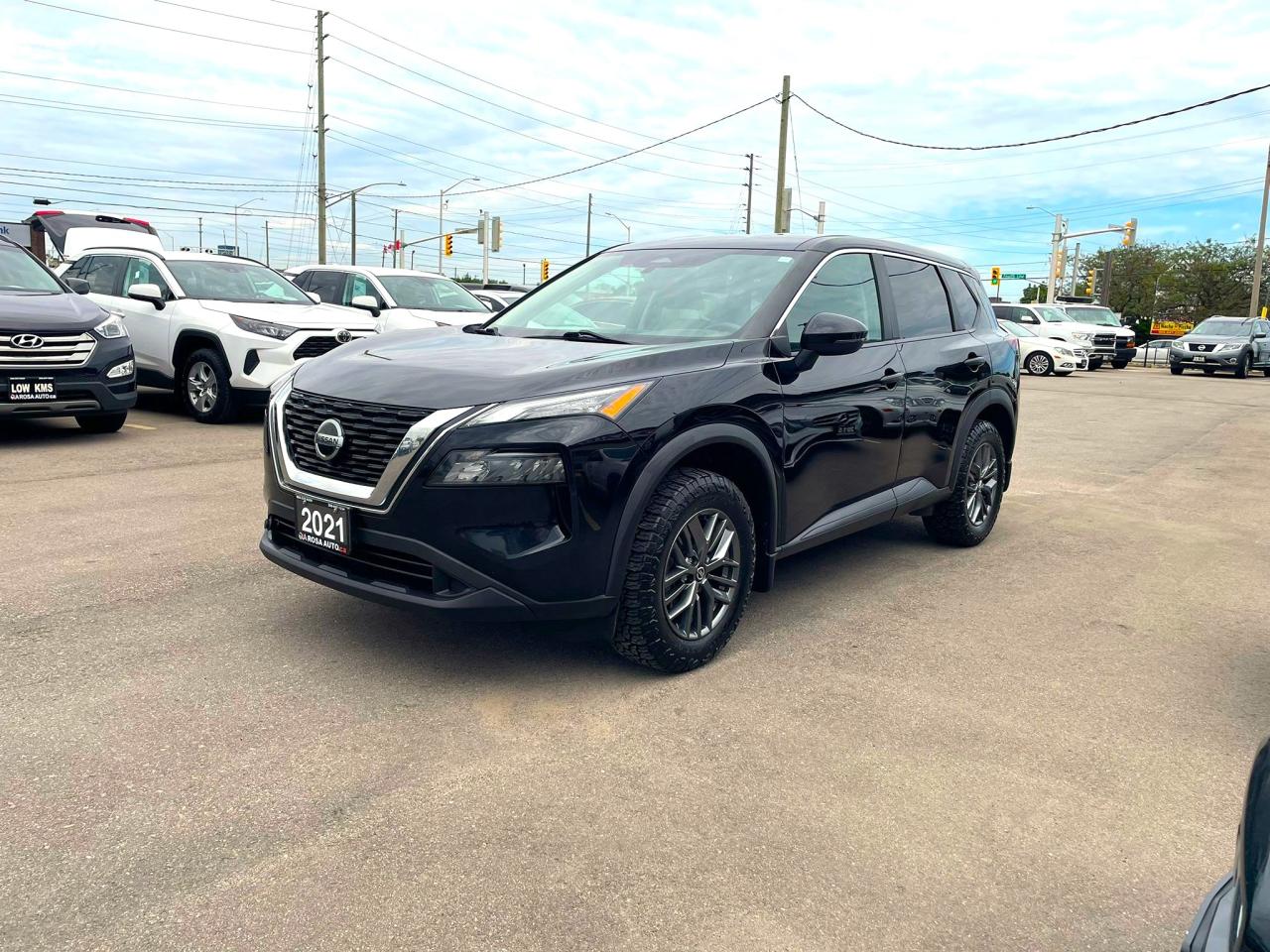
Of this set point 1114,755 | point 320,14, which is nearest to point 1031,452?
point 1114,755

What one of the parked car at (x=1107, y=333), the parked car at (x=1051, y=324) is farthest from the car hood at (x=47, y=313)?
the parked car at (x=1107, y=333)

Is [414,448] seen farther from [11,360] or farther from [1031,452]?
[1031,452]

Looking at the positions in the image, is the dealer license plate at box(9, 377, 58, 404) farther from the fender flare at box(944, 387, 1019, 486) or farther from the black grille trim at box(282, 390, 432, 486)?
the fender flare at box(944, 387, 1019, 486)

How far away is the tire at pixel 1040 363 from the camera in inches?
1000

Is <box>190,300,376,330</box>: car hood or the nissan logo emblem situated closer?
the nissan logo emblem

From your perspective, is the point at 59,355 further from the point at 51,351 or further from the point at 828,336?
the point at 828,336

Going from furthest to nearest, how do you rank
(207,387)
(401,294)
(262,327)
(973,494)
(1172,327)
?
(1172,327) < (401,294) < (207,387) < (262,327) < (973,494)

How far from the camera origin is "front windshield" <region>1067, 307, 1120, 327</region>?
2955cm

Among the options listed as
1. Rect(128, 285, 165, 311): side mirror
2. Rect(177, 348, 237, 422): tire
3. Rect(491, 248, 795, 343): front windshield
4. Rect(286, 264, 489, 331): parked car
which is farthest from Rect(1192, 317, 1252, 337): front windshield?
Rect(491, 248, 795, 343): front windshield

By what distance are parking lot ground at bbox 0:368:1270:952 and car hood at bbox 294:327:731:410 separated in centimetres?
85

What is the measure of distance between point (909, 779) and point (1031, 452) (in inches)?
324

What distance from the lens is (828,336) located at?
4.14 metres

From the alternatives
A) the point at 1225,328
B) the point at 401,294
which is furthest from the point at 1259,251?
the point at 401,294

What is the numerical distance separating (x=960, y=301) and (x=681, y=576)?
3148 millimetres
